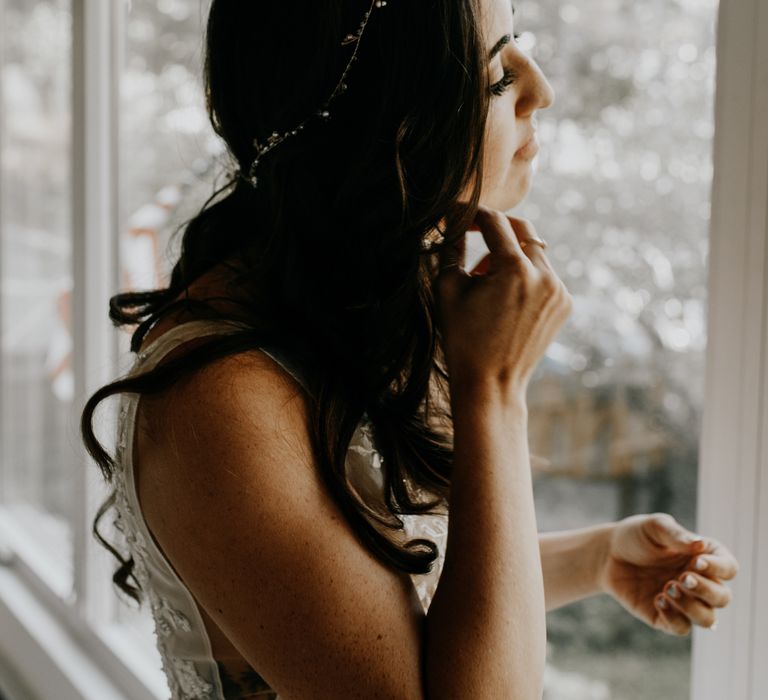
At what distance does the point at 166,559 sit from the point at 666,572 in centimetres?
48

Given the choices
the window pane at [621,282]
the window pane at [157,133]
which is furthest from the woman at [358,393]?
the window pane at [157,133]

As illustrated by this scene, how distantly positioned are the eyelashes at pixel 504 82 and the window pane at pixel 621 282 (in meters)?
0.28

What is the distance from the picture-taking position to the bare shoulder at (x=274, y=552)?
2.11 feet

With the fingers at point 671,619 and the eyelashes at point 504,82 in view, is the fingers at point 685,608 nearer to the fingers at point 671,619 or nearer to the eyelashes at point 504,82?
the fingers at point 671,619

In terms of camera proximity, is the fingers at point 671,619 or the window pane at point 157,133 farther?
the window pane at point 157,133

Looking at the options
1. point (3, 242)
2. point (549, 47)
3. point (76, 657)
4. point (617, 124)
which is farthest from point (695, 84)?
point (3, 242)

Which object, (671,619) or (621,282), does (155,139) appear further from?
(671,619)

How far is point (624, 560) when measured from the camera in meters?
0.90

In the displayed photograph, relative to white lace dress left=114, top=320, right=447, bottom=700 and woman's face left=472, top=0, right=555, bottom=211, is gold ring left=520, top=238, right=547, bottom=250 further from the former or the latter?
white lace dress left=114, top=320, right=447, bottom=700

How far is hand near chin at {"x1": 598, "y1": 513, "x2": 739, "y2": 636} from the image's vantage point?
2.61 ft

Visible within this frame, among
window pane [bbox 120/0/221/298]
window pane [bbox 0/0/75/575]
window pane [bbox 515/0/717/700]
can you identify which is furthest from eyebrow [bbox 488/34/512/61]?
window pane [bbox 0/0/75/575]

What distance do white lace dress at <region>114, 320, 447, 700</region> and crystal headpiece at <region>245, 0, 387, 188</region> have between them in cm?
18

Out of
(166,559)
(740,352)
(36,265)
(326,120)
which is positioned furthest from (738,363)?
(36,265)

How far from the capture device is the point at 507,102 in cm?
81
